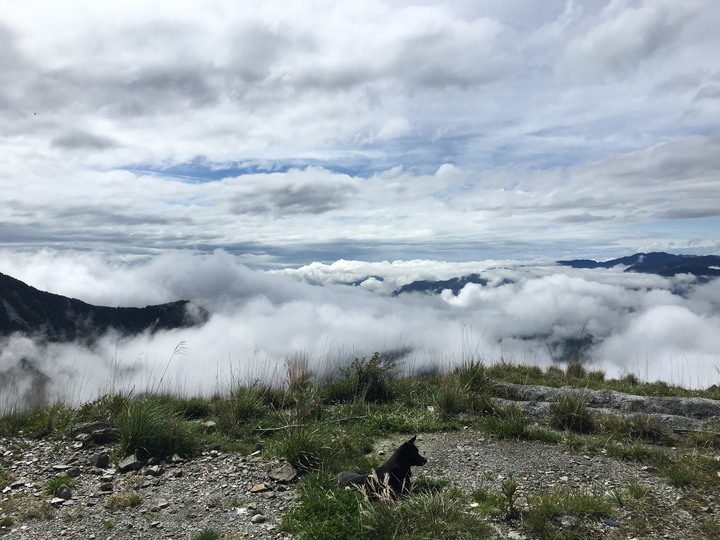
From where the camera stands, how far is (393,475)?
652 cm

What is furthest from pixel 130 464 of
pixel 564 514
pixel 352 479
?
pixel 564 514

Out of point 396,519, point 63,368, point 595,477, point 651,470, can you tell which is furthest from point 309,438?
point 63,368

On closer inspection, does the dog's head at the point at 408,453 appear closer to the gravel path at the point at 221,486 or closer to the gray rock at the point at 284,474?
the gravel path at the point at 221,486

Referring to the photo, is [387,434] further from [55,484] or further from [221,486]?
[55,484]

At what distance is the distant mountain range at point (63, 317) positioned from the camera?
137000mm

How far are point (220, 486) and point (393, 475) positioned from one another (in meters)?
2.77

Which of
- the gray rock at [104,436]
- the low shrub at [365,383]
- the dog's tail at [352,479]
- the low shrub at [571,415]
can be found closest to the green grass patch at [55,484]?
the gray rock at [104,436]

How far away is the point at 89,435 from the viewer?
8727 millimetres

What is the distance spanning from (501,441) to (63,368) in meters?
11.8

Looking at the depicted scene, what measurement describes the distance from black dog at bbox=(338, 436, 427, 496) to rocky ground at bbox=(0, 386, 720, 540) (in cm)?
89

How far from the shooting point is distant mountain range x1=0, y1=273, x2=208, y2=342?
137 meters

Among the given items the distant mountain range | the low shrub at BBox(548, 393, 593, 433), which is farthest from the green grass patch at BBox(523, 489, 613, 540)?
the distant mountain range

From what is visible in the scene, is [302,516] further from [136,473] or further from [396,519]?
[136,473]

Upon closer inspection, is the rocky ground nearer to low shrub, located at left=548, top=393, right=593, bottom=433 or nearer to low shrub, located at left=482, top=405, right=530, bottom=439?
low shrub, located at left=482, top=405, right=530, bottom=439
